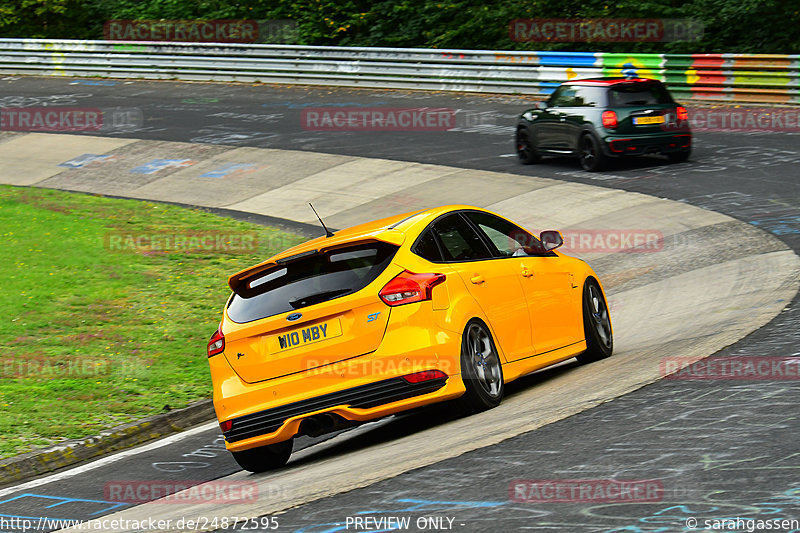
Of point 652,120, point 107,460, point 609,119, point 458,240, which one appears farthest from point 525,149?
point 107,460

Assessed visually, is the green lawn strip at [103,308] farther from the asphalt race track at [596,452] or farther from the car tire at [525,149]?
the car tire at [525,149]

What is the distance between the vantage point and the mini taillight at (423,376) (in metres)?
7.25

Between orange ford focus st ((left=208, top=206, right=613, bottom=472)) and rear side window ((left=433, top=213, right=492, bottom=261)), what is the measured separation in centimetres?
2

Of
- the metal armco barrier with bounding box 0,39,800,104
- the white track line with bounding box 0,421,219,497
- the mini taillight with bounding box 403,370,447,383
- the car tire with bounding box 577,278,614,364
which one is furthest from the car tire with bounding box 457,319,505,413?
the metal armco barrier with bounding box 0,39,800,104

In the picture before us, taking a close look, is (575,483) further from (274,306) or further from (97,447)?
(97,447)

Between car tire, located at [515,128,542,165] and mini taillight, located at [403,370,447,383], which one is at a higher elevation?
car tire, located at [515,128,542,165]

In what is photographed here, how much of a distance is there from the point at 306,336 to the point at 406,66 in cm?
2626

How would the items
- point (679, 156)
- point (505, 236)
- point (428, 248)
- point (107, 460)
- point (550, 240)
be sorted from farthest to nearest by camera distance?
point (679, 156), point (550, 240), point (505, 236), point (107, 460), point (428, 248)

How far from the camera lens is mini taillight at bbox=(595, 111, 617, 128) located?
20.3 m

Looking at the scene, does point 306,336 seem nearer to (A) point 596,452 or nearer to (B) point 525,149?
(A) point 596,452

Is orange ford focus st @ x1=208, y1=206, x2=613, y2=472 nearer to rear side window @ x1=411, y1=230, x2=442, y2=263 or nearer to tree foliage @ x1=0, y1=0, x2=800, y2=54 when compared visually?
rear side window @ x1=411, y1=230, x2=442, y2=263

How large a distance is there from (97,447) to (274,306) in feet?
7.97

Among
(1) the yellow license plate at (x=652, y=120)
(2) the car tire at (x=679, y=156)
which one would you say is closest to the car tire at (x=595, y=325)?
(1) the yellow license plate at (x=652, y=120)

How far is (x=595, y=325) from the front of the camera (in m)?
9.70
